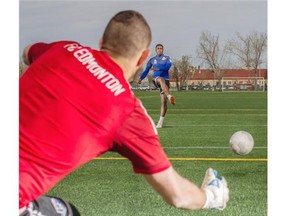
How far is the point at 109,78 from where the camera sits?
1.62m

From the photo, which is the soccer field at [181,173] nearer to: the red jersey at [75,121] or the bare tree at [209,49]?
the bare tree at [209,49]

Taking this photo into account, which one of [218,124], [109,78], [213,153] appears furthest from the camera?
[218,124]

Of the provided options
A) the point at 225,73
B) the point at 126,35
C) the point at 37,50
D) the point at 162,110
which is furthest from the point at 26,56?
the point at 162,110

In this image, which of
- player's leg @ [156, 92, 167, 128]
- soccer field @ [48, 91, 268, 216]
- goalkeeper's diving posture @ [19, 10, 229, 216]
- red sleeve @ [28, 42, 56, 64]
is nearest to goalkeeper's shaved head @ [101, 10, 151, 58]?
goalkeeper's diving posture @ [19, 10, 229, 216]

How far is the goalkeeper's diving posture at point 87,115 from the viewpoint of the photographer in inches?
62.6

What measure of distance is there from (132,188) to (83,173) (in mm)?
530

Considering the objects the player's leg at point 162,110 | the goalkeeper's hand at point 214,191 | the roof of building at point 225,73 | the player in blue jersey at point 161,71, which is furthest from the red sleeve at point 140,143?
the player's leg at point 162,110

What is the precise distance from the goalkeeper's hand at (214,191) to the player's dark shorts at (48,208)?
0.40 meters

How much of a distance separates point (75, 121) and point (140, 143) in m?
0.18

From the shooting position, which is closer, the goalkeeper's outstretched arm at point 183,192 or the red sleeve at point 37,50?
the goalkeeper's outstretched arm at point 183,192
